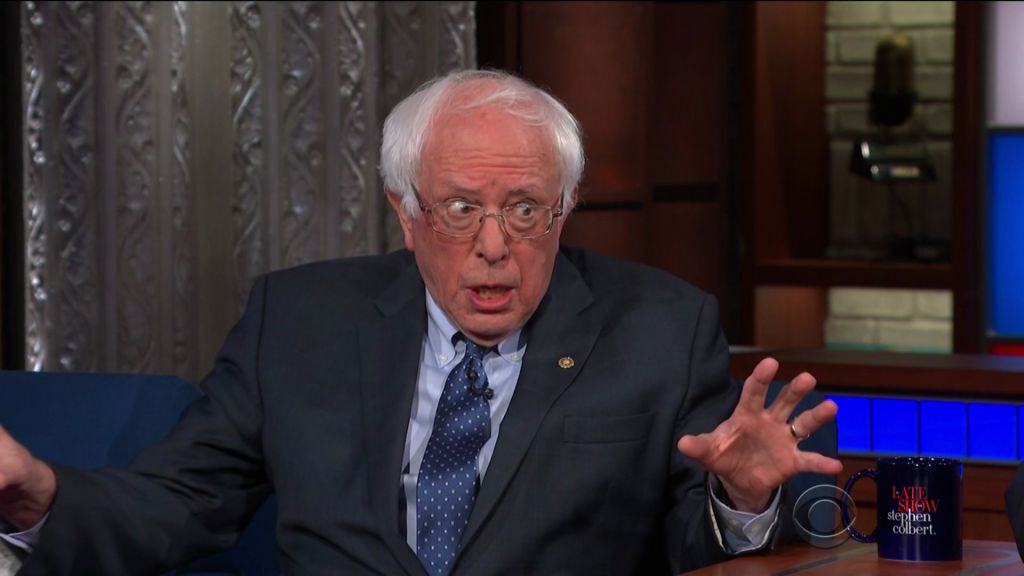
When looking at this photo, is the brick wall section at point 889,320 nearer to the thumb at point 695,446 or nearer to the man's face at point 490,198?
the man's face at point 490,198

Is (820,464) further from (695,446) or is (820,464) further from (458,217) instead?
(458,217)

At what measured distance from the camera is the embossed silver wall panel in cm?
300

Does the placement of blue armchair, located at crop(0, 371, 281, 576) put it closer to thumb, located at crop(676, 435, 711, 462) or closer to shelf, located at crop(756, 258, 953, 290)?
thumb, located at crop(676, 435, 711, 462)

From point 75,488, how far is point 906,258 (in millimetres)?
2770

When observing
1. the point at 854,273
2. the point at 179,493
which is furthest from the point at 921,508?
the point at 854,273

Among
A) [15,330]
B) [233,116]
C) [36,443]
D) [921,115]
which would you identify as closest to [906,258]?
[921,115]

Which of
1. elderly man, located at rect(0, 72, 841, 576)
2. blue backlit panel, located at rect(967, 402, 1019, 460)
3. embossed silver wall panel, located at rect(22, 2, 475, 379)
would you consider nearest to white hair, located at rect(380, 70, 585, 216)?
elderly man, located at rect(0, 72, 841, 576)

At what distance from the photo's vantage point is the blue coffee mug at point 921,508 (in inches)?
65.6

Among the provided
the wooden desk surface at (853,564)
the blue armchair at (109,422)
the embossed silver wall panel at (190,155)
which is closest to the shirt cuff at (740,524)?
the wooden desk surface at (853,564)

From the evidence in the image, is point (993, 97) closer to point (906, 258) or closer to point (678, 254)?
point (906, 258)

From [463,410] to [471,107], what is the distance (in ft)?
1.21

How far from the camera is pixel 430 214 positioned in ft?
6.42

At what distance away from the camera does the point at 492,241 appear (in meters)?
1.91

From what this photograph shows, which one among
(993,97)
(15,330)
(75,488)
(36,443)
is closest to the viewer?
(75,488)
